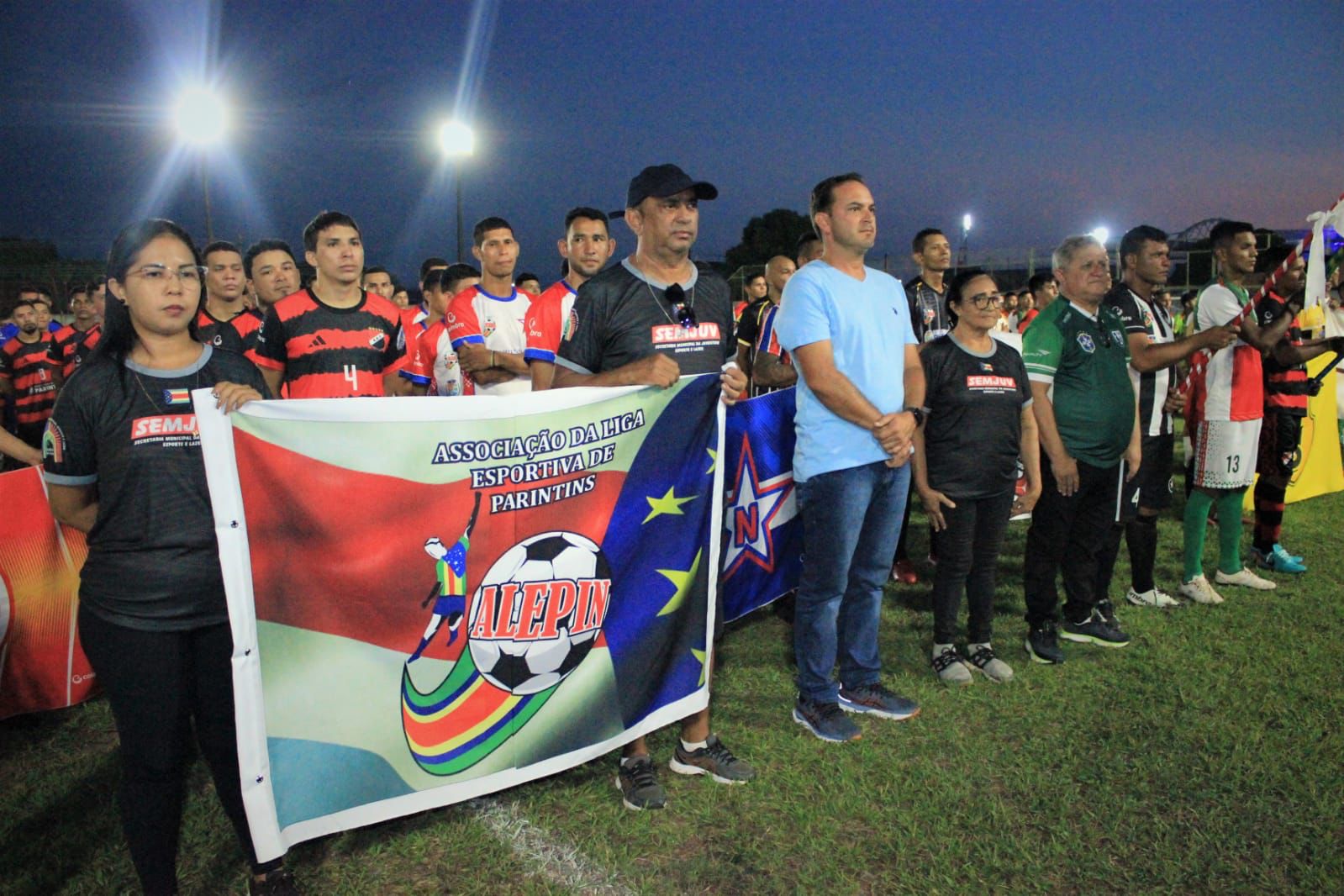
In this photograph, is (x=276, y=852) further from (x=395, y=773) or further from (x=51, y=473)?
(x=51, y=473)

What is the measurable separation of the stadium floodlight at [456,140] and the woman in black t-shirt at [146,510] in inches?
807

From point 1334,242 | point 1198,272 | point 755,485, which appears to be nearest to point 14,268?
point 755,485

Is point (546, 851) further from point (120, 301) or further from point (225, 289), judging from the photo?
point (225, 289)

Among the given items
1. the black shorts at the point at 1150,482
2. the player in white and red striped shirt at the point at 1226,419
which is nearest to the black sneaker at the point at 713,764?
the black shorts at the point at 1150,482

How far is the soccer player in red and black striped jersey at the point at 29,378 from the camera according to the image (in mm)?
7879

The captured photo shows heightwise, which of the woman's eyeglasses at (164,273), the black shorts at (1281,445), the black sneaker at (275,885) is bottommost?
the black sneaker at (275,885)

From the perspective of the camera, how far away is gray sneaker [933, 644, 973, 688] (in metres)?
4.51

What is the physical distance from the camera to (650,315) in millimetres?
3482

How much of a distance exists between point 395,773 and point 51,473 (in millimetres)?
1437

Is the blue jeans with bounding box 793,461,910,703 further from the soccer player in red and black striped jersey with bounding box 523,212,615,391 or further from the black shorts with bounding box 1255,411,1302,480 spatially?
the black shorts with bounding box 1255,411,1302,480

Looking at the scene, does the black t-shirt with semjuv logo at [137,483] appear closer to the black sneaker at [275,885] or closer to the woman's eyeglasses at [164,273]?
the woman's eyeglasses at [164,273]

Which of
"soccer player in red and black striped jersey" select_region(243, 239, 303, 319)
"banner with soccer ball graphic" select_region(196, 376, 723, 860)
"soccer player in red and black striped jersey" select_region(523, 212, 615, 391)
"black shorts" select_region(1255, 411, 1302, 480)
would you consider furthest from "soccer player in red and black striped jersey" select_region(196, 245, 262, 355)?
"black shorts" select_region(1255, 411, 1302, 480)

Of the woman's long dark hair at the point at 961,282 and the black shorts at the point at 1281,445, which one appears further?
the black shorts at the point at 1281,445

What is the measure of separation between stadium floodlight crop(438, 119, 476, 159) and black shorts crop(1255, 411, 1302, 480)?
19568 mm
